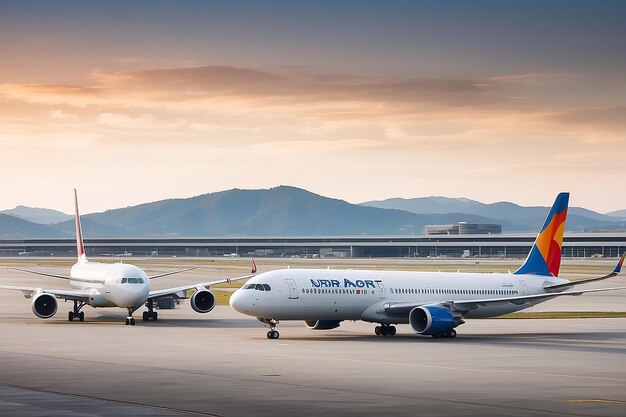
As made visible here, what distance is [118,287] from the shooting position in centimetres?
6750

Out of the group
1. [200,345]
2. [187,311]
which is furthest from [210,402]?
[187,311]

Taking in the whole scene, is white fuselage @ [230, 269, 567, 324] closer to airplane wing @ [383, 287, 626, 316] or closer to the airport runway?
airplane wing @ [383, 287, 626, 316]

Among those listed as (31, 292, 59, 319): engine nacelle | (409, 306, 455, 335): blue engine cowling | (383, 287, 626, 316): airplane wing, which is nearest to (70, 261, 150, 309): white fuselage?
(31, 292, 59, 319): engine nacelle

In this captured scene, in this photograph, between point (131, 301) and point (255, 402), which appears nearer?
point (255, 402)

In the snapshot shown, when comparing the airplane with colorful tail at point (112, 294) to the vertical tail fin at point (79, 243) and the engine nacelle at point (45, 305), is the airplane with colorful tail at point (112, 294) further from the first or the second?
the vertical tail fin at point (79, 243)

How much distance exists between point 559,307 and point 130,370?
58590 mm

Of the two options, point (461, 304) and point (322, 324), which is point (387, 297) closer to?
point (322, 324)

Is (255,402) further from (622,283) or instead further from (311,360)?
(622,283)

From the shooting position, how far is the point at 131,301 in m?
67.4

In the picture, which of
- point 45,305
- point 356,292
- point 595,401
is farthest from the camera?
point 45,305

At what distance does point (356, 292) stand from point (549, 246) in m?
15.5

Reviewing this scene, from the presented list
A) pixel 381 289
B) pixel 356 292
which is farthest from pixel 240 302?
pixel 381 289

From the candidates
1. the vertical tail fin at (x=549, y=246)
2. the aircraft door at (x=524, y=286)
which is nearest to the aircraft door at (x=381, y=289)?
the aircraft door at (x=524, y=286)

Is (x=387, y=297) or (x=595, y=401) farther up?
(x=387, y=297)
